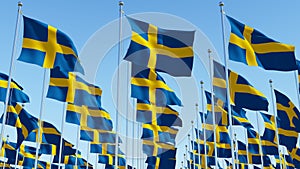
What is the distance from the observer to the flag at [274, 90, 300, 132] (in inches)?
716

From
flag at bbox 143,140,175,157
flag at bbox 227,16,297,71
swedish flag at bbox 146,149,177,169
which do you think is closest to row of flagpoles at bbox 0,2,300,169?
flag at bbox 227,16,297,71

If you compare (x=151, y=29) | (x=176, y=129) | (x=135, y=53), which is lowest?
(x=176, y=129)

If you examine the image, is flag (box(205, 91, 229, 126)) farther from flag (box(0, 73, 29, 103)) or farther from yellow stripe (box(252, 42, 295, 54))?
flag (box(0, 73, 29, 103))

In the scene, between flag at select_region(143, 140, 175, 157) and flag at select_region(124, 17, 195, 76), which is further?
Result: flag at select_region(143, 140, 175, 157)

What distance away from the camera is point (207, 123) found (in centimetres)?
2167

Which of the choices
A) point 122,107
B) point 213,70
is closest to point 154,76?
point 213,70

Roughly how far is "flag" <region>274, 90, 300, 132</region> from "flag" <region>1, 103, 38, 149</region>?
458 inches

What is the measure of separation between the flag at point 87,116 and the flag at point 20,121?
6.77 feet

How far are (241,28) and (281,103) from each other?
7.51 m

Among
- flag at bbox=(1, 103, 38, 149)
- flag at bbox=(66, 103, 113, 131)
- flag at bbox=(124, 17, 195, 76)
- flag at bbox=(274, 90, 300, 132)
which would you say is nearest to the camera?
flag at bbox=(124, 17, 195, 76)

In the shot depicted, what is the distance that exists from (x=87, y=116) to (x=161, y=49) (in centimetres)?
524

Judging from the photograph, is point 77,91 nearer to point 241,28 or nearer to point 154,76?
point 154,76

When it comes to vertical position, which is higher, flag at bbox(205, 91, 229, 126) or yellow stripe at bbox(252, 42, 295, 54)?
yellow stripe at bbox(252, 42, 295, 54)

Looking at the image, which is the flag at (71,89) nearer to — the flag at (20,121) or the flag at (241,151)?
the flag at (20,121)
